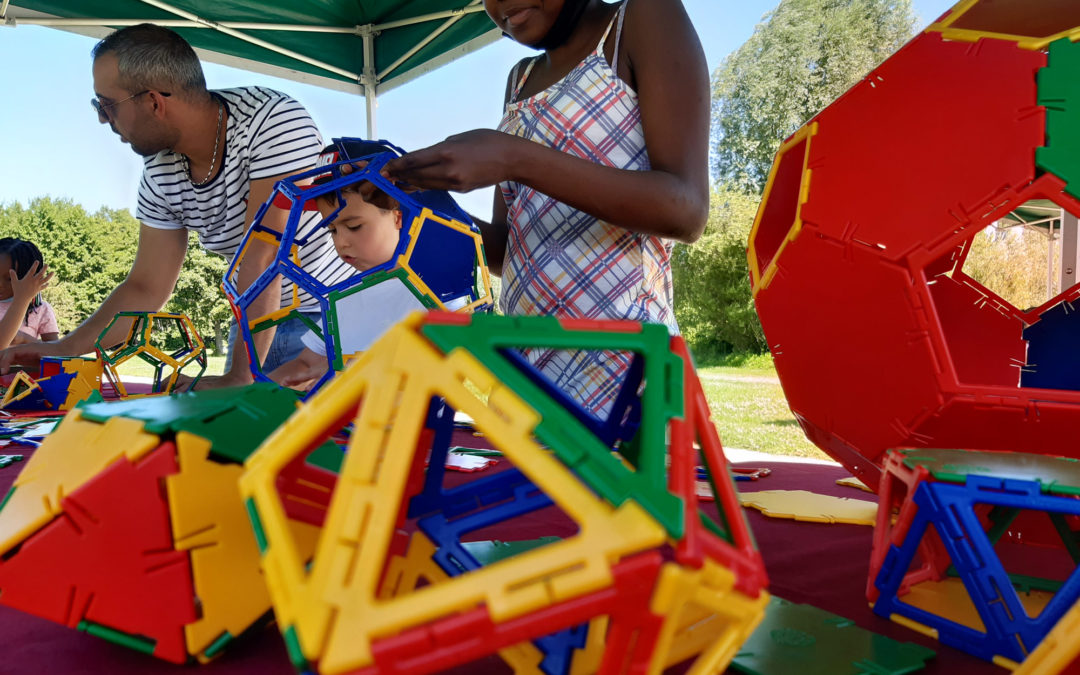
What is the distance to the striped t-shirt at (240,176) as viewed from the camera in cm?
143

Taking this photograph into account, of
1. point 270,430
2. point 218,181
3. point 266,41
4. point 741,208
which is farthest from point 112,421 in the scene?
point 741,208

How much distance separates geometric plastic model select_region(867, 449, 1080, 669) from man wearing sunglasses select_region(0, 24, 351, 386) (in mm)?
1123

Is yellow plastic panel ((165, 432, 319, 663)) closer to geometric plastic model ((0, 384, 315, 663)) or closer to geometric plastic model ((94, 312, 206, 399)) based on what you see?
geometric plastic model ((0, 384, 315, 663))

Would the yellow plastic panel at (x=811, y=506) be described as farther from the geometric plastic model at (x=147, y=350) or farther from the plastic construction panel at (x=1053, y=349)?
the geometric plastic model at (x=147, y=350)

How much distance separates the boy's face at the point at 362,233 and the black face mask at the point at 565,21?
0.39m

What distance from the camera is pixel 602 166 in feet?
2.30

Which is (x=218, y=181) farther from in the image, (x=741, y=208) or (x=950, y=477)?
(x=741, y=208)

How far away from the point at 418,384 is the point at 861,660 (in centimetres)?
43

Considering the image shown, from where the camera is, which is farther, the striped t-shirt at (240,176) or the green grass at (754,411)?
the green grass at (754,411)

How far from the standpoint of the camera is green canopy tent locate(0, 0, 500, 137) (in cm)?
314

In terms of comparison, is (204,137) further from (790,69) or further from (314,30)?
(790,69)

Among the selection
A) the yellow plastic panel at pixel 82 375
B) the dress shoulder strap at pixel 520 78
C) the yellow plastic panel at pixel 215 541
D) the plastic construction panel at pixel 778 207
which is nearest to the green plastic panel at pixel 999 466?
the plastic construction panel at pixel 778 207

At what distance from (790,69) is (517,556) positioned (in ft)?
35.2

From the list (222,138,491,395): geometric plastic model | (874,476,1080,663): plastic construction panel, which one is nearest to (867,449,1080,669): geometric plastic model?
(874,476,1080,663): plastic construction panel
